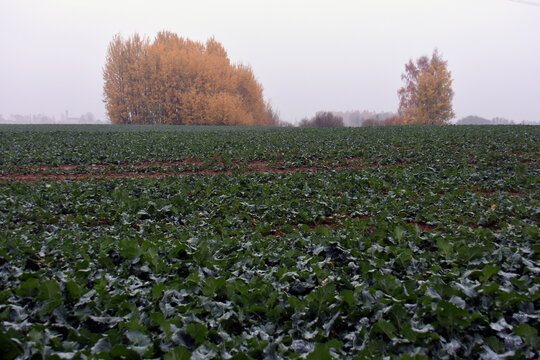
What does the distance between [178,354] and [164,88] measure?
195ft

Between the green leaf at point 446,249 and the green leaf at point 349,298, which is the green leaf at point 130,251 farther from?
the green leaf at point 446,249

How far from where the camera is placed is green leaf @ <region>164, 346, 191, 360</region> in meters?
2.48

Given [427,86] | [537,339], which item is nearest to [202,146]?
[537,339]

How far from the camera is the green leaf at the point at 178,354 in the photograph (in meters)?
2.48

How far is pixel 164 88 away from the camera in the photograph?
57.1 metres

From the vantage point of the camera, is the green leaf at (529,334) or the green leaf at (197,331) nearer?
the green leaf at (529,334)

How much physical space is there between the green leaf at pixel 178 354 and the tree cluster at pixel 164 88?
181 feet

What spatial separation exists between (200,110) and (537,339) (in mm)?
56829

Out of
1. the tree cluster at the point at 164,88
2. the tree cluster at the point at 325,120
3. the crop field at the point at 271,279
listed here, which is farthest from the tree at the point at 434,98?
the crop field at the point at 271,279

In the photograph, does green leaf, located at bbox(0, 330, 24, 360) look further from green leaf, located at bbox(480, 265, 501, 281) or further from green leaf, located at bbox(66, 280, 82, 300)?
green leaf, located at bbox(480, 265, 501, 281)

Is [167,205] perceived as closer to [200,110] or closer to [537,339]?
[537,339]

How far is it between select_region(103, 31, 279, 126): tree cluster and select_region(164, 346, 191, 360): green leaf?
5512cm

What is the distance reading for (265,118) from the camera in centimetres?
7044

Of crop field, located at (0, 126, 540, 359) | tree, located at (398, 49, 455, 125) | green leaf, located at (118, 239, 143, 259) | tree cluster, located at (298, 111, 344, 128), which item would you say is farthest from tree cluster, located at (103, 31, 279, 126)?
green leaf, located at (118, 239, 143, 259)
